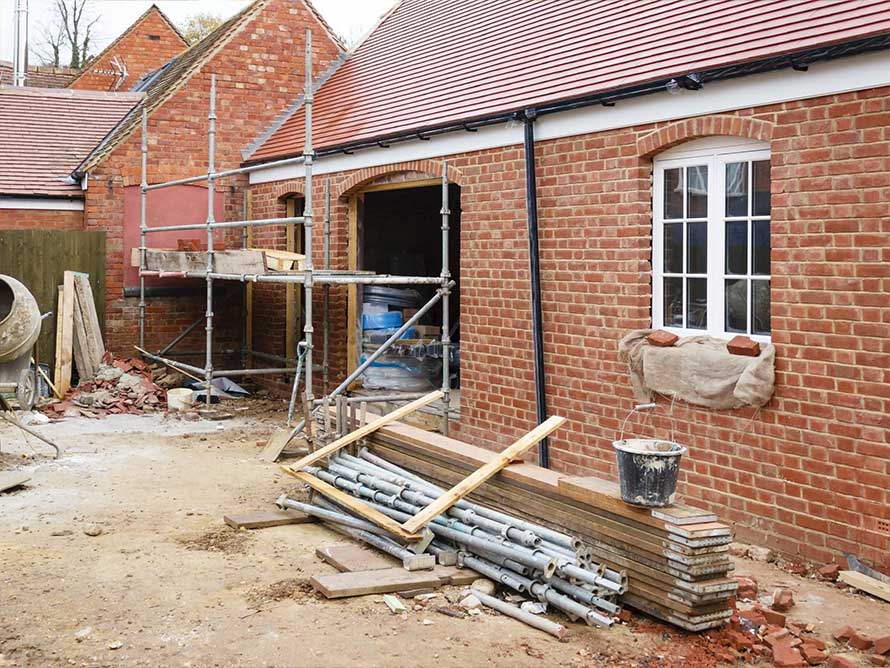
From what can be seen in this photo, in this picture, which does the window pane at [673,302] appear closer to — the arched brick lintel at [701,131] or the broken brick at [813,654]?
the arched brick lintel at [701,131]

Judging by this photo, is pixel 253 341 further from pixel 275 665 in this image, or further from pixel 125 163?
pixel 275 665

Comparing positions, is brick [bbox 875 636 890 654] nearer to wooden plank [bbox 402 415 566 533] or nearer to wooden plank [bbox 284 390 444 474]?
wooden plank [bbox 402 415 566 533]

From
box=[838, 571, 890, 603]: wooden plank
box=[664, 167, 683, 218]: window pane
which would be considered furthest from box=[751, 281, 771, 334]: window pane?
box=[838, 571, 890, 603]: wooden plank

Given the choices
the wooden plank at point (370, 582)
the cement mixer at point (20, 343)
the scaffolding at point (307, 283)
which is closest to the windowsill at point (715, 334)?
the scaffolding at point (307, 283)

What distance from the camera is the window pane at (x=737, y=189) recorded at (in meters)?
8.15

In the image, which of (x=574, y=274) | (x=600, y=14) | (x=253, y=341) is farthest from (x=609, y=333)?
(x=253, y=341)

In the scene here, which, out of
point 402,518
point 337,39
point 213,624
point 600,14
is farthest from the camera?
point 337,39

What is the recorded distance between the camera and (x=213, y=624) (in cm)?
597

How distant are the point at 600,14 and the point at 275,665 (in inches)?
310

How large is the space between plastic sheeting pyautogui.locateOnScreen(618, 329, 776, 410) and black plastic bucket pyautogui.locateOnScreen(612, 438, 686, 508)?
6.54 feet

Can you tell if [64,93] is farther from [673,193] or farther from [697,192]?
[697,192]

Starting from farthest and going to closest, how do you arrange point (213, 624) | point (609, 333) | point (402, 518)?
point (609, 333)
point (402, 518)
point (213, 624)

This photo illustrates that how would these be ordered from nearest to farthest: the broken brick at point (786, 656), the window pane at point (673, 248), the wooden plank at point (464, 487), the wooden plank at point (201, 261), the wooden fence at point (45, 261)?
the broken brick at point (786, 656)
the wooden plank at point (464, 487)
the window pane at point (673, 248)
the wooden plank at point (201, 261)
the wooden fence at point (45, 261)

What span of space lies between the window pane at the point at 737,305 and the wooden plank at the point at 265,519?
3779mm
